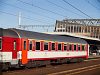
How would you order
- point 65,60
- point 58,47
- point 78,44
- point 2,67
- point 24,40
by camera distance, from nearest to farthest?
point 2,67
point 24,40
point 58,47
point 65,60
point 78,44

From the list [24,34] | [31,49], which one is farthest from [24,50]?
[24,34]

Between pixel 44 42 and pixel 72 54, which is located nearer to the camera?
pixel 44 42

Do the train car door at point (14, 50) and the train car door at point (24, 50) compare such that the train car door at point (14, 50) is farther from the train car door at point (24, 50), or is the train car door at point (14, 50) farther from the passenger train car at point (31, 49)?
the train car door at point (24, 50)

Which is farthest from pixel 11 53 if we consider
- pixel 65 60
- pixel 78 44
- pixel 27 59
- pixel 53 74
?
pixel 78 44

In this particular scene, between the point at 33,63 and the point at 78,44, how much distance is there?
1218 centimetres

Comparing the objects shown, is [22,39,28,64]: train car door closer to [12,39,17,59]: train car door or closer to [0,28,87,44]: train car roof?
[0,28,87,44]: train car roof

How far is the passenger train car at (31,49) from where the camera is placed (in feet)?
75.4

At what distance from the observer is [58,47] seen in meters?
31.7

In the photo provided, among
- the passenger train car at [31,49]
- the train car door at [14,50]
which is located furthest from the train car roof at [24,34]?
the train car door at [14,50]

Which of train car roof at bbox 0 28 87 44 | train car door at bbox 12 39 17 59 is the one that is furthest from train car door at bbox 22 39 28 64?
train car door at bbox 12 39 17 59

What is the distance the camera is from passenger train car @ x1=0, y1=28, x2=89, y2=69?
23.0 meters

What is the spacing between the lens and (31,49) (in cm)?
2614

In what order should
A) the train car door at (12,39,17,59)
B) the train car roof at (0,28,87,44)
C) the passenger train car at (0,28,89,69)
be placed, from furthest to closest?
1. the train car door at (12,39,17,59)
2. the train car roof at (0,28,87,44)
3. the passenger train car at (0,28,89,69)

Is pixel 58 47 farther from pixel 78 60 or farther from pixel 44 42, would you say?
pixel 78 60
